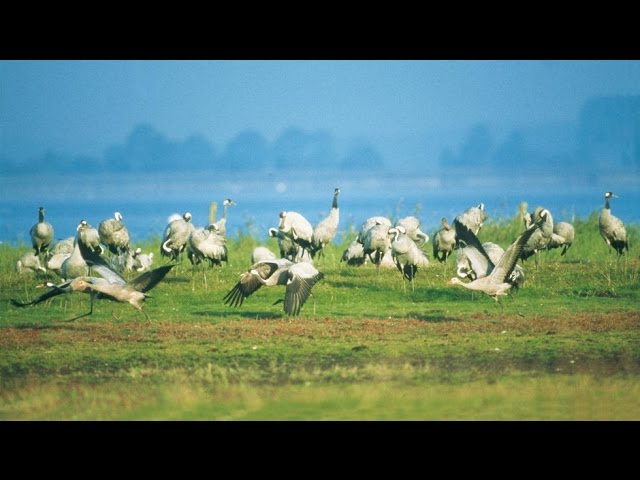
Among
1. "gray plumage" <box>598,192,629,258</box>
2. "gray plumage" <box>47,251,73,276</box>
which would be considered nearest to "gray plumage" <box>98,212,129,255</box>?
"gray plumage" <box>47,251,73,276</box>

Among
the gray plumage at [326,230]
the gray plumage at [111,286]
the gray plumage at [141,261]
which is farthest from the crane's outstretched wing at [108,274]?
the gray plumage at [326,230]

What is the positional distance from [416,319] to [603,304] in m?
1.58

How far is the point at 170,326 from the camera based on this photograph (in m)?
9.36

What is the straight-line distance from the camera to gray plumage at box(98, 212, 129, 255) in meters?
9.75

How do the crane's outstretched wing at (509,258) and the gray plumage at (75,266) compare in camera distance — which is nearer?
the crane's outstretched wing at (509,258)

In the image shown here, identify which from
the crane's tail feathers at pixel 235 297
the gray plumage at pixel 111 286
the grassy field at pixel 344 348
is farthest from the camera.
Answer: the crane's tail feathers at pixel 235 297

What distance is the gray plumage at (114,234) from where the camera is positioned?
9750 mm

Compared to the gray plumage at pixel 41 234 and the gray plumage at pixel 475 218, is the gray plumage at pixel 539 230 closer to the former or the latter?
the gray plumage at pixel 475 218

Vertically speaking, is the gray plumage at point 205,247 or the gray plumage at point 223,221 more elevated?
the gray plumage at point 223,221

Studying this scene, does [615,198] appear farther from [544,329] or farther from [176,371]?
[176,371]

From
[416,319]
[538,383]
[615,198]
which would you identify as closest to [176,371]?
[416,319]

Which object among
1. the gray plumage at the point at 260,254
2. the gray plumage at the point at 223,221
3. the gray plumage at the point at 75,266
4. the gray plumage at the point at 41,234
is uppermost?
the gray plumage at the point at 223,221

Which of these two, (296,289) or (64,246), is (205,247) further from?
(64,246)

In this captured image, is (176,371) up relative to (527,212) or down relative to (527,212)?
down
